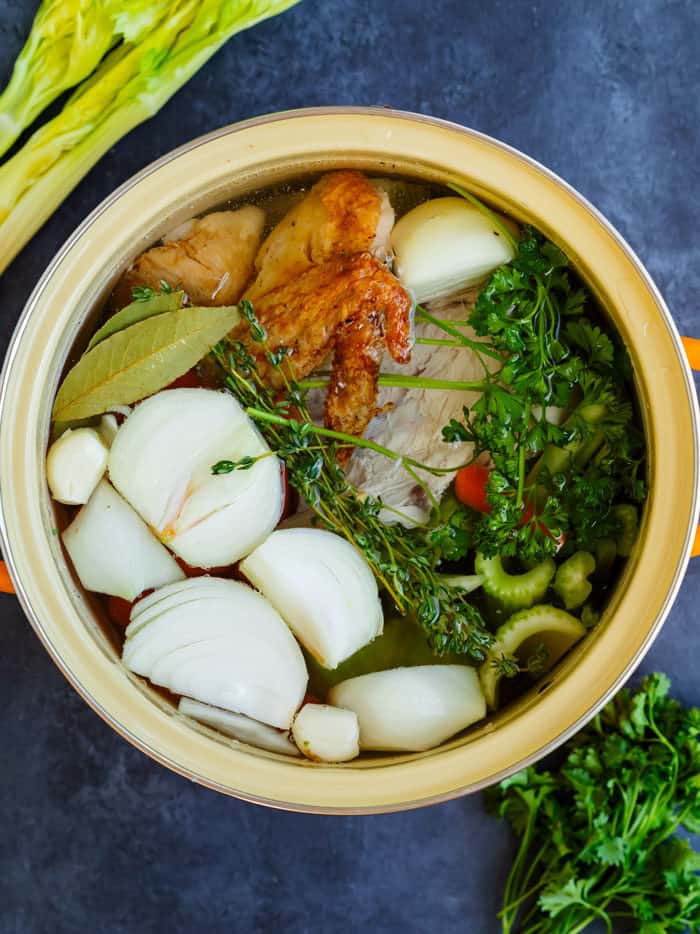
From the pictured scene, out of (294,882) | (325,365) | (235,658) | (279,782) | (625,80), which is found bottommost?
(294,882)

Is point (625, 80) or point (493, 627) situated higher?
point (625, 80)

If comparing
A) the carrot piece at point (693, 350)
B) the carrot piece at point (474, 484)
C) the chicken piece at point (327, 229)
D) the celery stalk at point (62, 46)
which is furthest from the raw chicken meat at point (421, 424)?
the celery stalk at point (62, 46)

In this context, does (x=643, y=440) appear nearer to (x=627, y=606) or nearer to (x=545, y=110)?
(x=627, y=606)

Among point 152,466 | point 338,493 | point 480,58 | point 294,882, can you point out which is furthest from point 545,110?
point 294,882

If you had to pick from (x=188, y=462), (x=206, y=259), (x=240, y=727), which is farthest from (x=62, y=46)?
(x=240, y=727)

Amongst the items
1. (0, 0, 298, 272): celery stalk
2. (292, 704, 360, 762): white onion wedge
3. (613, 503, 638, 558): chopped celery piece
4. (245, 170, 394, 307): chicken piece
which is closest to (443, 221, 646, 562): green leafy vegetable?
(613, 503, 638, 558): chopped celery piece

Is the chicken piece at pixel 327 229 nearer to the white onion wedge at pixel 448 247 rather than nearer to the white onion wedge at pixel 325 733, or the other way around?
the white onion wedge at pixel 448 247

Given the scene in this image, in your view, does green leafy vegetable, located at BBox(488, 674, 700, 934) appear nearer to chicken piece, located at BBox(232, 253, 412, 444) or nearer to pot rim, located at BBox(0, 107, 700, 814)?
pot rim, located at BBox(0, 107, 700, 814)
